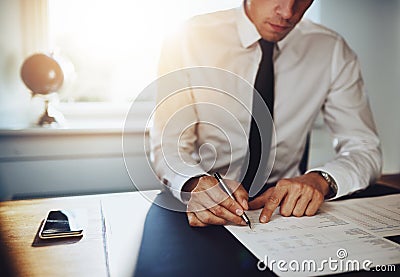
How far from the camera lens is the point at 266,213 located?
0.89m

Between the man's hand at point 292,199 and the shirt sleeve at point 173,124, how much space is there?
0.57 ft

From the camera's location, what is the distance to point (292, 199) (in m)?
0.94

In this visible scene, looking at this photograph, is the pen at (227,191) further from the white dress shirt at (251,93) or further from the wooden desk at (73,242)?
the white dress shirt at (251,93)

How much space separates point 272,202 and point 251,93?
19.4 inches

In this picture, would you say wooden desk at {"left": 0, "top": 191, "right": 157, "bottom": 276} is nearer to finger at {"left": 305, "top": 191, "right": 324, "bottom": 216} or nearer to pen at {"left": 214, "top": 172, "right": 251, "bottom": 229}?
pen at {"left": 214, "top": 172, "right": 251, "bottom": 229}

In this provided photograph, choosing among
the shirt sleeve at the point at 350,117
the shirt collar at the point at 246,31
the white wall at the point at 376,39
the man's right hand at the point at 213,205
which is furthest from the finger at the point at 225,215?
the white wall at the point at 376,39

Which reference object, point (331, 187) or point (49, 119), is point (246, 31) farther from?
point (49, 119)

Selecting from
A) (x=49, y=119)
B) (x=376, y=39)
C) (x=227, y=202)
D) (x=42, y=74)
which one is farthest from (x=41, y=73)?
(x=376, y=39)

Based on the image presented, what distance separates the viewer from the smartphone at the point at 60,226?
81cm

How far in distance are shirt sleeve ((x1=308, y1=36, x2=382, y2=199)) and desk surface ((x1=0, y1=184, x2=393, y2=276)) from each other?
1.77 ft

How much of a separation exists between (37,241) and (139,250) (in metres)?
0.19

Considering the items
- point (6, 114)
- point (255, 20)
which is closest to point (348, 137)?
point (255, 20)

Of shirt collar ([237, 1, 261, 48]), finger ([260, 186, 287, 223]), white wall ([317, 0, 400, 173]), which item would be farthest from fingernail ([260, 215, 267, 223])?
white wall ([317, 0, 400, 173])

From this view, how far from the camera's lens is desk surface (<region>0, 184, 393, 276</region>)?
0.68m
